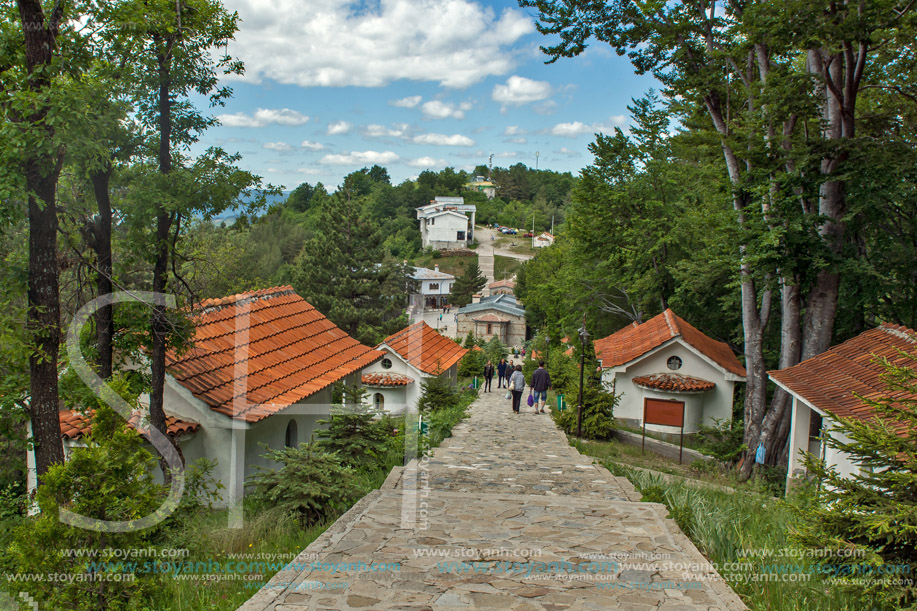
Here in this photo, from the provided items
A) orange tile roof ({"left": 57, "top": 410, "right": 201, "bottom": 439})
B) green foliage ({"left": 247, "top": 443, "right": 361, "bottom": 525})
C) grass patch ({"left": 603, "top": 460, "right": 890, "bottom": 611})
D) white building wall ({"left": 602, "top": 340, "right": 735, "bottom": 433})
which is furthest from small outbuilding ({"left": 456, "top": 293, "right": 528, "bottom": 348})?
green foliage ({"left": 247, "top": 443, "right": 361, "bottom": 525})

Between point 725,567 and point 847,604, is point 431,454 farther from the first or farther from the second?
point 847,604

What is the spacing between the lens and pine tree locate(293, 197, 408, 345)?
4747 centimetres

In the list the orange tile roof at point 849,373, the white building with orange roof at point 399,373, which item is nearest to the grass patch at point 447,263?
the white building with orange roof at point 399,373

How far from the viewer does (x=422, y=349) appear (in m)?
28.2

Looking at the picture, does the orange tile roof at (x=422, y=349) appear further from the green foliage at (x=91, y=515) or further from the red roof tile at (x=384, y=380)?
the green foliage at (x=91, y=515)

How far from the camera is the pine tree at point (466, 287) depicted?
79.8 meters

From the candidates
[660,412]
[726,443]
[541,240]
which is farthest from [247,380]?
[541,240]

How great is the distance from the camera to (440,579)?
492cm

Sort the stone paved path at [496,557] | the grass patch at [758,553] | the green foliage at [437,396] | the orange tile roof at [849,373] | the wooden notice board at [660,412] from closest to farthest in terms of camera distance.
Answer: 1. the stone paved path at [496,557]
2. the grass patch at [758,553]
3. the orange tile roof at [849,373]
4. the wooden notice board at [660,412]
5. the green foliage at [437,396]

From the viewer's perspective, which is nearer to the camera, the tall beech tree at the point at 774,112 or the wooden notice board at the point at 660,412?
the tall beech tree at the point at 774,112

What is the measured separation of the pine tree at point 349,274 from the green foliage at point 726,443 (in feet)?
99.5

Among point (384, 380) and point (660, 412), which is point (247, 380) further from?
point (384, 380)

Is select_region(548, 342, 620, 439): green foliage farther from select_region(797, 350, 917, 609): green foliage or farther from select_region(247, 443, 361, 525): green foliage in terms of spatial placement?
select_region(797, 350, 917, 609): green foliage

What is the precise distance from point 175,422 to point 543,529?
6.26m
